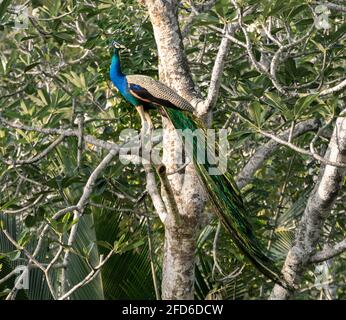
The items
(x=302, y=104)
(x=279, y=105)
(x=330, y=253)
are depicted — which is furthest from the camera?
(x=330, y=253)

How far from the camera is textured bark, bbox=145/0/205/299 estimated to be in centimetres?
357

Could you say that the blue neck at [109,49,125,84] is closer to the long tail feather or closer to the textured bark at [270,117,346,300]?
the long tail feather

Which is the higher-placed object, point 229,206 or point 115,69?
point 115,69

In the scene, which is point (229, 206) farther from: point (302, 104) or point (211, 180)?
point (302, 104)

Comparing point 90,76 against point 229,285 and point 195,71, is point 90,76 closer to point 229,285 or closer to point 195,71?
point 195,71

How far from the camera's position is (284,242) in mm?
5191

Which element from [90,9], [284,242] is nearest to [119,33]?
[90,9]

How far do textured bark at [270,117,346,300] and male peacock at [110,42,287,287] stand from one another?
0.47 m

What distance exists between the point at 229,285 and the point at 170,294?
0.93 metres

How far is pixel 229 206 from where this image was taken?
3.46 m

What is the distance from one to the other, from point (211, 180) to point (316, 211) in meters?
0.74

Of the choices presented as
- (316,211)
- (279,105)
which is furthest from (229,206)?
(316,211)

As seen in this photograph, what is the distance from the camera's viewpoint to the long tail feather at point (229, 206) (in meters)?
3.22

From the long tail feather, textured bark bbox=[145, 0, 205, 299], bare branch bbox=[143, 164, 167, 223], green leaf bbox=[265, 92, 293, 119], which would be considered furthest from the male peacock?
green leaf bbox=[265, 92, 293, 119]
